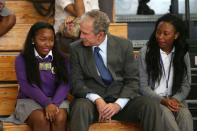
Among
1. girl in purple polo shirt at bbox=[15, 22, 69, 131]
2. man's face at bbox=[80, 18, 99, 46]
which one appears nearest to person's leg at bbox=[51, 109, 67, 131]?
girl in purple polo shirt at bbox=[15, 22, 69, 131]

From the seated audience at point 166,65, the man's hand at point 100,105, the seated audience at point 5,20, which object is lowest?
the man's hand at point 100,105

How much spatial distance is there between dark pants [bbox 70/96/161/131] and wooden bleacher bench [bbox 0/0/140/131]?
8 cm

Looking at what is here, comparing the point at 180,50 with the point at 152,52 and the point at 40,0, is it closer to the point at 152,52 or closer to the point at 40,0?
the point at 152,52

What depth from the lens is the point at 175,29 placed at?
3.62 metres

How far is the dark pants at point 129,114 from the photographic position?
123 inches

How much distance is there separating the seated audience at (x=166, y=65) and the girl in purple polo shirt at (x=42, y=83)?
0.56m

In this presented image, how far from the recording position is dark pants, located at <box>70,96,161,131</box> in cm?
314

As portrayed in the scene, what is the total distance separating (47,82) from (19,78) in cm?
18

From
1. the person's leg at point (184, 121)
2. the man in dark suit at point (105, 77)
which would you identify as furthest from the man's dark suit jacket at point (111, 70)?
the person's leg at point (184, 121)

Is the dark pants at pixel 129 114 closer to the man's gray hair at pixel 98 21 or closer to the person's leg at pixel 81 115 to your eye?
the person's leg at pixel 81 115

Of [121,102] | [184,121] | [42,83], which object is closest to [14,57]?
[42,83]

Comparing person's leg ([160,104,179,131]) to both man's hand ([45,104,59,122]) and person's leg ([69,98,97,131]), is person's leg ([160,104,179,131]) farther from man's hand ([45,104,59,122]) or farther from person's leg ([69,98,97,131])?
man's hand ([45,104,59,122])

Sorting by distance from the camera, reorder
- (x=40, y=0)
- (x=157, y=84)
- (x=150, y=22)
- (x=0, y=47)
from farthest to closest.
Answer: (x=150, y=22), (x=40, y=0), (x=0, y=47), (x=157, y=84)

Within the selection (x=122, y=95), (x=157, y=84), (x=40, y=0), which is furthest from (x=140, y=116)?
(x=40, y=0)
